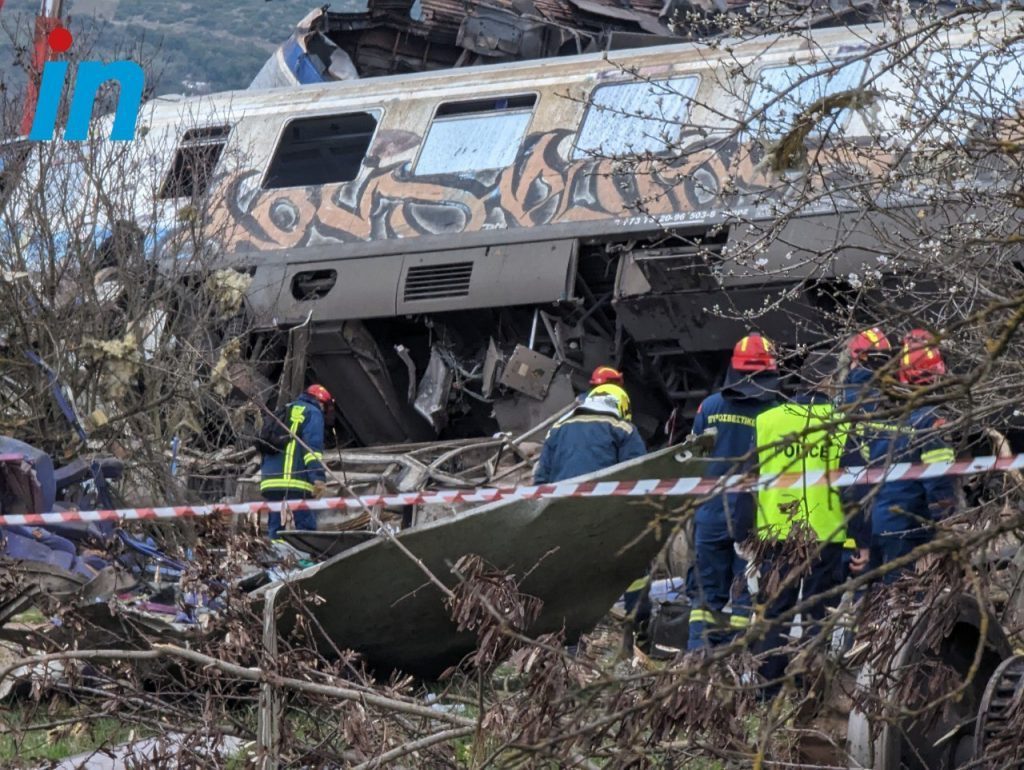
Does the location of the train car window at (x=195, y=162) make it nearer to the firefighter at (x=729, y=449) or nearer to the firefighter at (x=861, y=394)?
the firefighter at (x=729, y=449)

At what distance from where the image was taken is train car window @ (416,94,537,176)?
13.3 metres

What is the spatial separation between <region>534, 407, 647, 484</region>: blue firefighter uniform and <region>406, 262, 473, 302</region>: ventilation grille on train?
359cm

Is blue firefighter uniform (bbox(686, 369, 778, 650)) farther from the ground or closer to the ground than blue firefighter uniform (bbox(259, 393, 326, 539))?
farther from the ground

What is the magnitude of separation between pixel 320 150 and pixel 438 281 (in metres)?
2.15

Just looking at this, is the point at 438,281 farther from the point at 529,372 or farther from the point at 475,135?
the point at 475,135

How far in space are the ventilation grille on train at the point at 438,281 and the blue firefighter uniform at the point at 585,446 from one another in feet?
11.8

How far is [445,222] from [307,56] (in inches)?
142

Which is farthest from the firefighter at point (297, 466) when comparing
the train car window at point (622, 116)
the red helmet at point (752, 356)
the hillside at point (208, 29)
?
the hillside at point (208, 29)

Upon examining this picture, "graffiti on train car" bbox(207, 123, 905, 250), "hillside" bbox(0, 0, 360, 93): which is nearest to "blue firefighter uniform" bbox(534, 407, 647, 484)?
"graffiti on train car" bbox(207, 123, 905, 250)

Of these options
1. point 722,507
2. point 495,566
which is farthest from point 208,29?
point 495,566

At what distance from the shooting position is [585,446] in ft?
30.3

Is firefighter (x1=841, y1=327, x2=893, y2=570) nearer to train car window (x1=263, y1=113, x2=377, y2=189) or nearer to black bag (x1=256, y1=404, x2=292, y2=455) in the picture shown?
black bag (x1=256, y1=404, x2=292, y2=455)

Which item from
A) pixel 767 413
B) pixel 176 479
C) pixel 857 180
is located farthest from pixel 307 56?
pixel 857 180

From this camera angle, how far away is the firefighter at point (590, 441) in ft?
30.2
